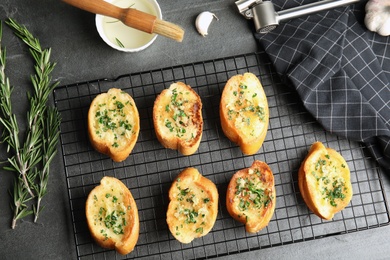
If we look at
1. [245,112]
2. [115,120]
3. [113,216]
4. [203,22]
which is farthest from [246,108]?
[113,216]

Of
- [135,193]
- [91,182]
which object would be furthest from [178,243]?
[91,182]

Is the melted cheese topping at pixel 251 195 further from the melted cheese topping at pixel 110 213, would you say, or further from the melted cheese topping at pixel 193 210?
the melted cheese topping at pixel 110 213

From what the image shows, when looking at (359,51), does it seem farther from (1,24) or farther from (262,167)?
(1,24)

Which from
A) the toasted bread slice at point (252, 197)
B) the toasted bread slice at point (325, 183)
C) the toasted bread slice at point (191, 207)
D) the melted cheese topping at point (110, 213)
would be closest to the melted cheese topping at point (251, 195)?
the toasted bread slice at point (252, 197)

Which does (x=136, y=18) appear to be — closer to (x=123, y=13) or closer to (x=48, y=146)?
(x=123, y=13)

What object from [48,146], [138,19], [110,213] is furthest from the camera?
[48,146]

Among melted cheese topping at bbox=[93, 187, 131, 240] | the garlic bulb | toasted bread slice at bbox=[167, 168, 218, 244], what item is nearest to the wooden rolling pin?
toasted bread slice at bbox=[167, 168, 218, 244]

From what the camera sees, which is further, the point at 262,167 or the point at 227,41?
the point at 227,41
